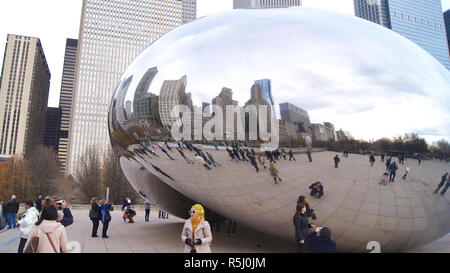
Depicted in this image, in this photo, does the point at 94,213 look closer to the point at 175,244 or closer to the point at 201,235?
the point at 175,244

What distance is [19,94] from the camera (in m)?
124

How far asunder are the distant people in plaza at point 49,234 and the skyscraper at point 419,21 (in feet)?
481

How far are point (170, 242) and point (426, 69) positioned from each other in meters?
6.52

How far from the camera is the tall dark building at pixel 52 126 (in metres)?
167

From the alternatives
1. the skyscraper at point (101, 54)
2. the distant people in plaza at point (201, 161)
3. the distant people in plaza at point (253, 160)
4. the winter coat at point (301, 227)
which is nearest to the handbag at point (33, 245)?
the distant people in plaza at point (201, 161)

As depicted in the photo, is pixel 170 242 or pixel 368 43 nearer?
pixel 368 43

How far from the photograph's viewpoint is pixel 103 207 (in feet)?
28.6

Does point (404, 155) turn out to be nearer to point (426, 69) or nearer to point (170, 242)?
point (426, 69)

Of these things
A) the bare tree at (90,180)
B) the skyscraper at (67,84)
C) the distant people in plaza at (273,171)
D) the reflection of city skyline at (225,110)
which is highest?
the skyscraper at (67,84)

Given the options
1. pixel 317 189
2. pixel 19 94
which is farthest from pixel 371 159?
pixel 19 94

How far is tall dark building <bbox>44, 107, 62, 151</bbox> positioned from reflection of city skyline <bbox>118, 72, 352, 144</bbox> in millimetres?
184413

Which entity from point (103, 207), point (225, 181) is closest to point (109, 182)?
point (103, 207)

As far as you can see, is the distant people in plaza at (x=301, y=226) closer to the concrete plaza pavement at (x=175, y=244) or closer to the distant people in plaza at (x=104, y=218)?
the concrete plaza pavement at (x=175, y=244)

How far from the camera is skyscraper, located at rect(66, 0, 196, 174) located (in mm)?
108812
